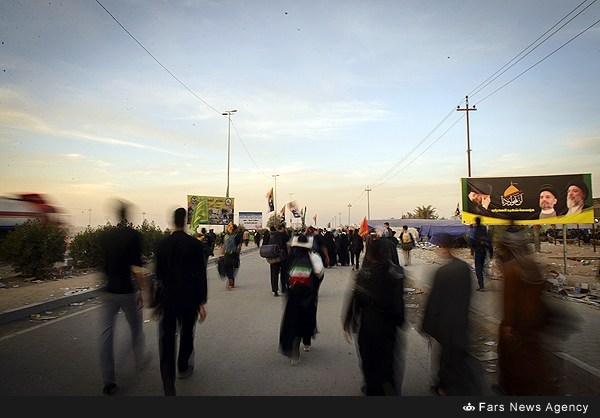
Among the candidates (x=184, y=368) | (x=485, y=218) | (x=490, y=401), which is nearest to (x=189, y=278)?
(x=184, y=368)

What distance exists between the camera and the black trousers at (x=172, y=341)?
13.6 ft

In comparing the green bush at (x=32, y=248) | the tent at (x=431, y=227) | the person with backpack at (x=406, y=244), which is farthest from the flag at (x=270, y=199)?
the green bush at (x=32, y=248)

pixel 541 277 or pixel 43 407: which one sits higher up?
pixel 541 277

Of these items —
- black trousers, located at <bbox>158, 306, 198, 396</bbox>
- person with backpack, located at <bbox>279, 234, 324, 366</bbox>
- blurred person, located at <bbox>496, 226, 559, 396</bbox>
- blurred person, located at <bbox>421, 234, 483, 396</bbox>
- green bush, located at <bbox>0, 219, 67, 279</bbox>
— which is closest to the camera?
blurred person, located at <bbox>496, 226, 559, 396</bbox>

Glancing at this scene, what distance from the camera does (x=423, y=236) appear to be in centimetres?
5191

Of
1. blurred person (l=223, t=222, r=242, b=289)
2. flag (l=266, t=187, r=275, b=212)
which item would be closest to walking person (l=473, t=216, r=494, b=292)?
blurred person (l=223, t=222, r=242, b=289)

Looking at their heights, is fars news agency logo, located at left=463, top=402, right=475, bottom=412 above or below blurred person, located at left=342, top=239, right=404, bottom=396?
below

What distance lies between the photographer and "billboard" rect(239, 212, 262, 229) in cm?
6056

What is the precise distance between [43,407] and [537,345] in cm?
432

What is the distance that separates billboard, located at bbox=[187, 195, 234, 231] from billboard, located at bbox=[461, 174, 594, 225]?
37328mm

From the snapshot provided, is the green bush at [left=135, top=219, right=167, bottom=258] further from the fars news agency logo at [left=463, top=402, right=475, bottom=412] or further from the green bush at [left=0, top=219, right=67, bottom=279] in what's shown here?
the fars news agency logo at [left=463, top=402, right=475, bottom=412]

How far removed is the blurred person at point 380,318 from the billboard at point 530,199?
11.3m

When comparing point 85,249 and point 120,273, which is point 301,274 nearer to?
point 120,273

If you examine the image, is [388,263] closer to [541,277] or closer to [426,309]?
[426,309]
